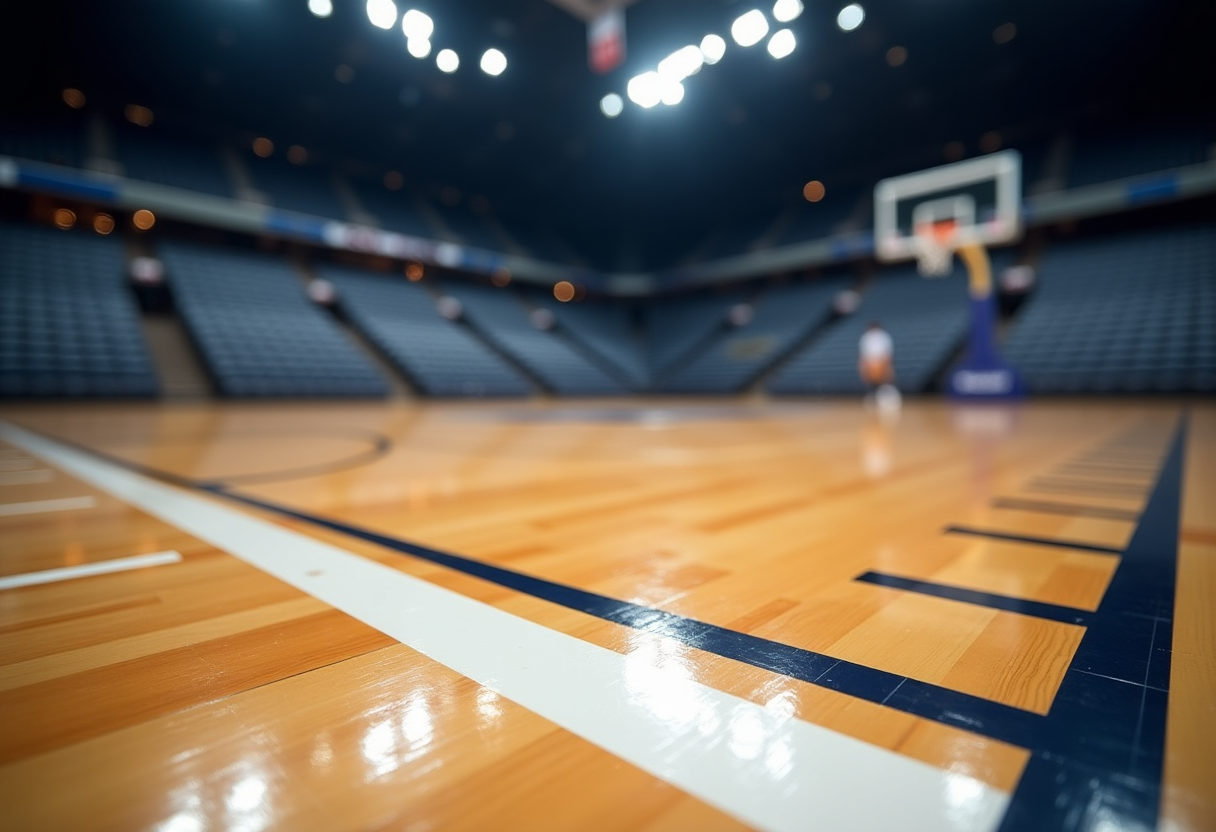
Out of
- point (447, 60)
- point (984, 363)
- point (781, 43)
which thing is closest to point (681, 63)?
point (781, 43)

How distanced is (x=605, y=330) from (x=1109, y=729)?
12.4 metres

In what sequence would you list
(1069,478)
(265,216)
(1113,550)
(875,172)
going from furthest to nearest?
(875,172)
(265,216)
(1069,478)
(1113,550)

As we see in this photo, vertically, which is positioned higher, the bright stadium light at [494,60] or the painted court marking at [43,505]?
the bright stadium light at [494,60]

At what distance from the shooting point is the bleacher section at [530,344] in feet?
31.4

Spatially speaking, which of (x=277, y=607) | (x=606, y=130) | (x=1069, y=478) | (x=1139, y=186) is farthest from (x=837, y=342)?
(x=277, y=607)

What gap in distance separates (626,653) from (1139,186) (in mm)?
9770

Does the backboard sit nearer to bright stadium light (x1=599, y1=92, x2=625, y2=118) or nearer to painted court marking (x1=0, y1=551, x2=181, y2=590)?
bright stadium light (x1=599, y1=92, x2=625, y2=118)

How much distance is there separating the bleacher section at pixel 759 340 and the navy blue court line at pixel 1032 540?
8.55m

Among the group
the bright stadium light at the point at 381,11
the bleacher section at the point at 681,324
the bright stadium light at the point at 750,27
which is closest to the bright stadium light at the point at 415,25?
the bright stadium light at the point at 381,11

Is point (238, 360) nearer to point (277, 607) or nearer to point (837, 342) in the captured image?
point (277, 607)

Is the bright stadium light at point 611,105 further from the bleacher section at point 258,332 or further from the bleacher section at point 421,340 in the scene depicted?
the bleacher section at point 258,332

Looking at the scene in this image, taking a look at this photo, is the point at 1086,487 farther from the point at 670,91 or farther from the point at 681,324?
the point at 681,324

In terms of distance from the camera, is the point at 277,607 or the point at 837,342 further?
the point at 837,342

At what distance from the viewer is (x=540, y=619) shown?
0.57 meters
